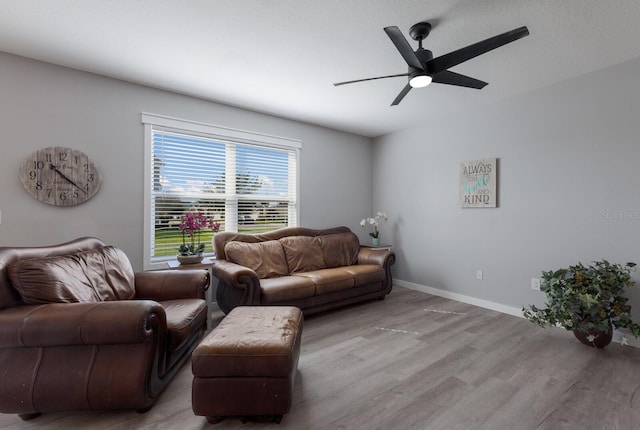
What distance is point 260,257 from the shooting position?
3.47 metres

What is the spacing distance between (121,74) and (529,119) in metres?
4.43

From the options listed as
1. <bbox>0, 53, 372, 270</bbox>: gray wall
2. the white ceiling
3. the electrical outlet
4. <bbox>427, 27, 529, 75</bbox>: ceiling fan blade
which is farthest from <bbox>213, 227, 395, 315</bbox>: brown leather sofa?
<bbox>427, 27, 529, 75</bbox>: ceiling fan blade

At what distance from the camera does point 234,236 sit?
355cm

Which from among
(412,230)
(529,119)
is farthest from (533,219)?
(412,230)

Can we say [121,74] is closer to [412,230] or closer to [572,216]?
[412,230]

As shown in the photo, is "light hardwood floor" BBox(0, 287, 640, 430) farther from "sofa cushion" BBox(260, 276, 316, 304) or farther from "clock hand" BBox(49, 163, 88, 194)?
"clock hand" BBox(49, 163, 88, 194)

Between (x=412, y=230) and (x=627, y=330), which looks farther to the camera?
(x=412, y=230)

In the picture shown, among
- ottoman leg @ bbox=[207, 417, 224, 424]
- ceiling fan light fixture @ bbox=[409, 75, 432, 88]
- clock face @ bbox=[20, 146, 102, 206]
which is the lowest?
ottoman leg @ bbox=[207, 417, 224, 424]

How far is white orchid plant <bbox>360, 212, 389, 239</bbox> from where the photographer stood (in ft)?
15.2

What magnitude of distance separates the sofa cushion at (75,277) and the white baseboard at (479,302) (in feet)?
12.3

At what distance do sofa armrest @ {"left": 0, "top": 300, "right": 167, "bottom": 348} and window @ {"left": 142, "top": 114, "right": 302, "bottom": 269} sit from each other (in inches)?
61.7

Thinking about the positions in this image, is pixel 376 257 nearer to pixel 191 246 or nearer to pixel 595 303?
pixel 595 303

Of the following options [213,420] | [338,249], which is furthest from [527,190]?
[213,420]

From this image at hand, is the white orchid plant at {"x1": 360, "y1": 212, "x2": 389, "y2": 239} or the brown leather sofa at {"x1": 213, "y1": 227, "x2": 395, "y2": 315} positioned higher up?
the white orchid plant at {"x1": 360, "y1": 212, "x2": 389, "y2": 239}
